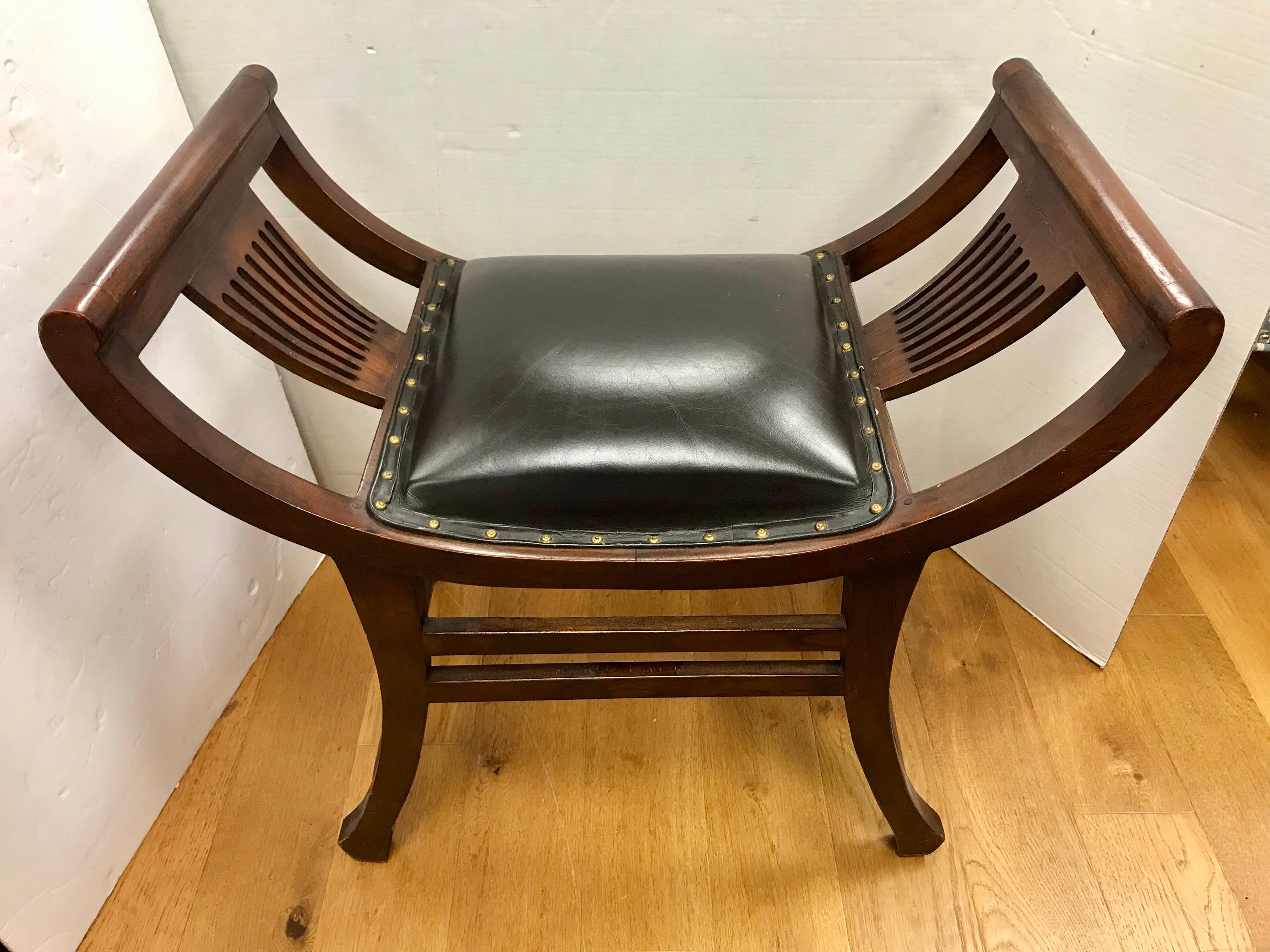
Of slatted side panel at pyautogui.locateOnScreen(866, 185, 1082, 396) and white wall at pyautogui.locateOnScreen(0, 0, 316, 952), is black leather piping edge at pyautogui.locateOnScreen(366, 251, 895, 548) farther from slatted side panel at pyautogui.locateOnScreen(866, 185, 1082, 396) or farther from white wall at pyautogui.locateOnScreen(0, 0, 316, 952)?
white wall at pyautogui.locateOnScreen(0, 0, 316, 952)

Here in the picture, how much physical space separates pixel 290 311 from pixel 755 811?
767 mm

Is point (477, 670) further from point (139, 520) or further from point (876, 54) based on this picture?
point (876, 54)

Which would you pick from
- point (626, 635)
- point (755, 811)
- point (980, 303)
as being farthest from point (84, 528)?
point (980, 303)

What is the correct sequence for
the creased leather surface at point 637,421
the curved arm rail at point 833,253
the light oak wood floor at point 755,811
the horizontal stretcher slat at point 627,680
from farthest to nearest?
the light oak wood floor at point 755,811, the horizontal stretcher slat at point 627,680, the creased leather surface at point 637,421, the curved arm rail at point 833,253

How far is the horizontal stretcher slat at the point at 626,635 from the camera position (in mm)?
841

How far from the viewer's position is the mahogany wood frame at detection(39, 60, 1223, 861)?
63cm

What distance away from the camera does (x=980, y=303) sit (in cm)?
88

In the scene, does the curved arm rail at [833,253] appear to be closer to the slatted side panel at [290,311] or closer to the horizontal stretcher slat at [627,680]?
the slatted side panel at [290,311]

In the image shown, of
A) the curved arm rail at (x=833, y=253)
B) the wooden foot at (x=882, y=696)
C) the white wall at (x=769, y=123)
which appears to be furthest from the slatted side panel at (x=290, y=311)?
→ the wooden foot at (x=882, y=696)

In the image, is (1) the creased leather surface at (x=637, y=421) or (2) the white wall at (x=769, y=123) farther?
(2) the white wall at (x=769, y=123)

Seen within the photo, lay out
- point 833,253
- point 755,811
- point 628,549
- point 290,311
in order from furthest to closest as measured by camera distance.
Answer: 1. point 755,811
2. point 833,253
3. point 290,311
4. point 628,549

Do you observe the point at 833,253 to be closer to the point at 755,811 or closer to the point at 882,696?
the point at 882,696

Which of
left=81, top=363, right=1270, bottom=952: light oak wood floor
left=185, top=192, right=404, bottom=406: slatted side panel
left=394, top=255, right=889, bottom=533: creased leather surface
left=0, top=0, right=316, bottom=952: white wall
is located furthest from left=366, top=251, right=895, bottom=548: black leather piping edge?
left=81, top=363, right=1270, bottom=952: light oak wood floor

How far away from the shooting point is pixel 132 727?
3.43 ft
